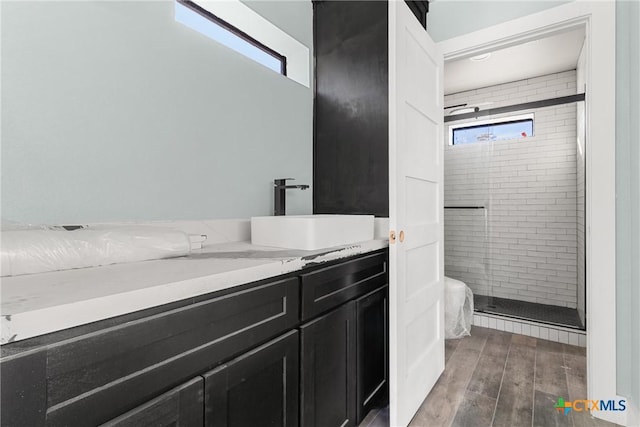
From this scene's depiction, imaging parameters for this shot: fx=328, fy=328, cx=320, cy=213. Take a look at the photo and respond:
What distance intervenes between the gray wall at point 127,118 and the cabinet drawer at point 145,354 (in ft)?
2.10

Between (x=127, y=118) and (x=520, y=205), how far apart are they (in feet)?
11.8

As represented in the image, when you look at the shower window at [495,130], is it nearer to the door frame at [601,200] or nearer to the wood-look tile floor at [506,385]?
the door frame at [601,200]

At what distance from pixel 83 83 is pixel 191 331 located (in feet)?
3.01

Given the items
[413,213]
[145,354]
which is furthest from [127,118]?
[413,213]

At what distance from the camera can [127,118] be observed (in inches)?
46.7

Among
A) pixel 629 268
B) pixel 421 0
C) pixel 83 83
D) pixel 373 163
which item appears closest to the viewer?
pixel 83 83

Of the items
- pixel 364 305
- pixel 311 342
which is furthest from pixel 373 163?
pixel 311 342

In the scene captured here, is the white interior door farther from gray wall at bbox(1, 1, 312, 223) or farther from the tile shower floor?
the tile shower floor

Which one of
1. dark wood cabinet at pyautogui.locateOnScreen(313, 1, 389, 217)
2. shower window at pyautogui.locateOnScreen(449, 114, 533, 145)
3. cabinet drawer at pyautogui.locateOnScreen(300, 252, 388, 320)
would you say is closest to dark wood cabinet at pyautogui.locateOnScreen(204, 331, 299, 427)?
cabinet drawer at pyautogui.locateOnScreen(300, 252, 388, 320)

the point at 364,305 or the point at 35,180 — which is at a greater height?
the point at 35,180

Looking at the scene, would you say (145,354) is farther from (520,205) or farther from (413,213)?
(520,205)

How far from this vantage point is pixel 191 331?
2.38 feet

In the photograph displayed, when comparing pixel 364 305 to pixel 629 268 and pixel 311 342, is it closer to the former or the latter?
pixel 311 342

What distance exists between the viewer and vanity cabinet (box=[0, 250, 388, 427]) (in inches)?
20.5
